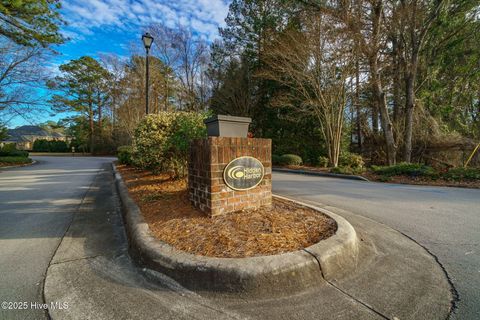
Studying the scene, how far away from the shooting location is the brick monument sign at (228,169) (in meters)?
2.87

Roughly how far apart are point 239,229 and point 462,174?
881cm

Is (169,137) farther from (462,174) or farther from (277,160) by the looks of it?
(277,160)

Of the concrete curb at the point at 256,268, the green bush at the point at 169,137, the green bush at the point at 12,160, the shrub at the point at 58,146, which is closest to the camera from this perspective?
the concrete curb at the point at 256,268

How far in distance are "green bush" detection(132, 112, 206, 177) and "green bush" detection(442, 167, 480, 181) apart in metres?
8.37

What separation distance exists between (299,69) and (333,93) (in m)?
2.17

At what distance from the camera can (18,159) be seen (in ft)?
53.6

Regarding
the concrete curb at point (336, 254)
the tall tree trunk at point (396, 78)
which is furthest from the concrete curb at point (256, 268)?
the tall tree trunk at point (396, 78)

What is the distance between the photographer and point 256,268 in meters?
1.82

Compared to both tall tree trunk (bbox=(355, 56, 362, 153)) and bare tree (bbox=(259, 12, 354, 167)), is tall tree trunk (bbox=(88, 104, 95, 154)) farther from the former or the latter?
tall tree trunk (bbox=(355, 56, 362, 153))

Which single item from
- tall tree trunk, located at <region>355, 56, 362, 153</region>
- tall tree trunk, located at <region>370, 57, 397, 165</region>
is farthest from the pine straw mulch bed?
tall tree trunk, located at <region>370, 57, 397, 165</region>

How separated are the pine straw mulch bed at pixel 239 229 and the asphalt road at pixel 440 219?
3.71 ft

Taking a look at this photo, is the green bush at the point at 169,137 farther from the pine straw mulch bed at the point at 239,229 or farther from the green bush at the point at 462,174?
the green bush at the point at 462,174

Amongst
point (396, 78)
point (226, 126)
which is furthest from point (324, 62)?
point (226, 126)

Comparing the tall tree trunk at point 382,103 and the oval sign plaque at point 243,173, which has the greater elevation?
the tall tree trunk at point 382,103
